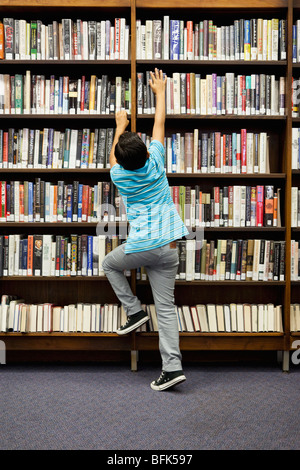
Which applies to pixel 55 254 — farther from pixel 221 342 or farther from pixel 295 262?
pixel 295 262

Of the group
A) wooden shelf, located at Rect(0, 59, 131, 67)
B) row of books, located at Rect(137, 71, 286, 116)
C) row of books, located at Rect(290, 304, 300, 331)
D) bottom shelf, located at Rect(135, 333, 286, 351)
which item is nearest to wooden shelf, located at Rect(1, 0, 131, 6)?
wooden shelf, located at Rect(0, 59, 131, 67)

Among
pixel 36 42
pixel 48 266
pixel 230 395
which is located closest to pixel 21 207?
pixel 48 266

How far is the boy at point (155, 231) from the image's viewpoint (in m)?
2.17

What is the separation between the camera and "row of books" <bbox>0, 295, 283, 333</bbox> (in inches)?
102

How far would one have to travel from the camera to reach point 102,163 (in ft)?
8.45

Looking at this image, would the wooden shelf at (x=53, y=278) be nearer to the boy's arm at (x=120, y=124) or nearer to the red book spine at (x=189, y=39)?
the boy's arm at (x=120, y=124)

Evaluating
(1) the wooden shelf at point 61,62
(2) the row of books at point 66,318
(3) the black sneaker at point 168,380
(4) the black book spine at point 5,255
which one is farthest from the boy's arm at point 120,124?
(3) the black sneaker at point 168,380

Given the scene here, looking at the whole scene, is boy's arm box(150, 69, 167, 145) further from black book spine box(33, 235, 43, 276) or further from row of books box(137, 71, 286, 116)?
black book spine box(33, 235, 43, 276)

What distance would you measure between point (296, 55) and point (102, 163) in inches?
55.5

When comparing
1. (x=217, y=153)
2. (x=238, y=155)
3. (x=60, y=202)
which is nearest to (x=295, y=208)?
(x=238, y=155)

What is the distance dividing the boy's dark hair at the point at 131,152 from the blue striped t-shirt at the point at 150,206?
76 mm

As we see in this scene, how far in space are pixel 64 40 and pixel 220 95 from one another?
1047mm

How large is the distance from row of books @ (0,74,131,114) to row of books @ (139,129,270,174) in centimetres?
33
